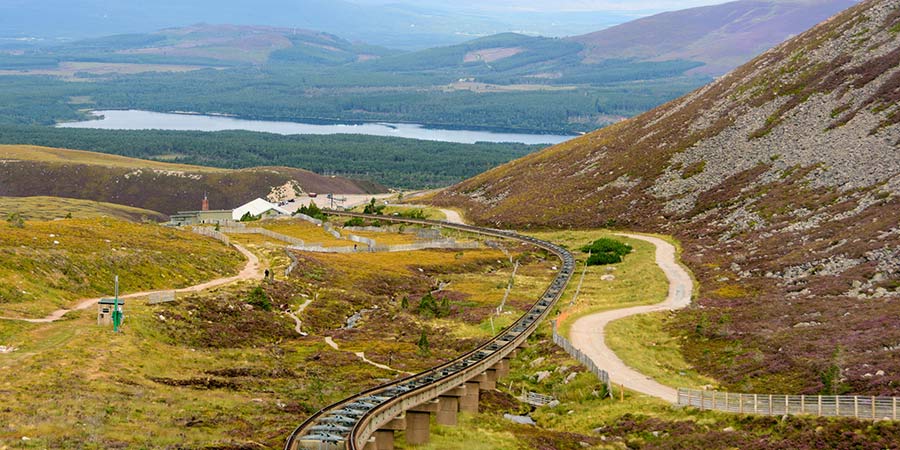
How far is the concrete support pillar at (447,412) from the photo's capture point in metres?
66.8

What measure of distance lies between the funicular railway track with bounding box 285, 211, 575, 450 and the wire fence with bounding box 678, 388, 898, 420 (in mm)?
13752

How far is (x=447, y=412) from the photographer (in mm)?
67250

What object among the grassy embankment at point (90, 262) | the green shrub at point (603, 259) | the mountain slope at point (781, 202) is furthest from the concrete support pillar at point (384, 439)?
the green shrub at point (603, 259)

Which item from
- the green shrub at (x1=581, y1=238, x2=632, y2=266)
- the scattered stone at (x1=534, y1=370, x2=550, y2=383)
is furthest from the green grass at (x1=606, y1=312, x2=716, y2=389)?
the green shrub at (x1=581, y1=238, x2=632, y2=266)

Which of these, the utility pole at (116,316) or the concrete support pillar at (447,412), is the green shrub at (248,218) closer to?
the utility pole at (116,316)

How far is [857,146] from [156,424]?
10373 cm

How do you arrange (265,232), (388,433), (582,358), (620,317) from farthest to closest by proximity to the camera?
(265,232) → (620,317) → (582,358) → (388,433)

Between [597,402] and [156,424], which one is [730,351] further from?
[156,424]

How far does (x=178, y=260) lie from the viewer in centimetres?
10612

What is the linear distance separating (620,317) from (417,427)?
33013mm

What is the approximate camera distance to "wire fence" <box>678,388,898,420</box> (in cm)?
5594

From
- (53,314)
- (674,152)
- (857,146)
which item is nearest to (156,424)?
(53,314)

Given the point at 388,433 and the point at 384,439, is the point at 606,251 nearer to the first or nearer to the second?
the point at 388,433

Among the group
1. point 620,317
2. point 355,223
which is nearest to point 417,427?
point 620,317
